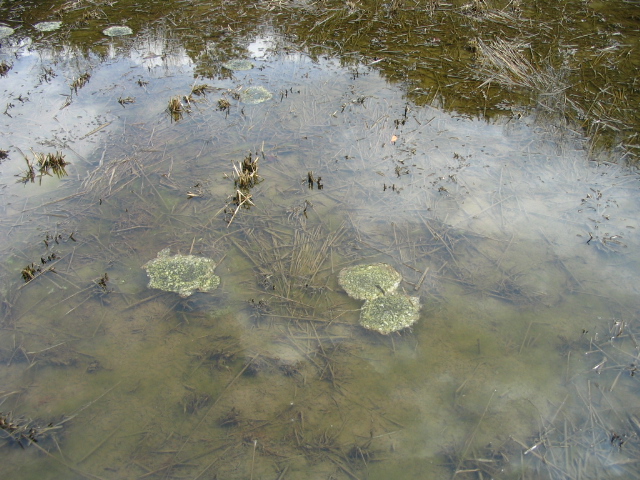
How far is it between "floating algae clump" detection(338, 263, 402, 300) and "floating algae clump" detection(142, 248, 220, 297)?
0.90 metres

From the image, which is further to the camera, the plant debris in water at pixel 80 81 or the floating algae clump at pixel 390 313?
the plant debris in water at pixel 80 81

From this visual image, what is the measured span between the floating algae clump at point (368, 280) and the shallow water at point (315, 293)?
0.08 metres

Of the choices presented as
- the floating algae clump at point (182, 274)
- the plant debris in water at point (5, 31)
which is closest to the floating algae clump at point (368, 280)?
the floating algae clump at point (182, 274)

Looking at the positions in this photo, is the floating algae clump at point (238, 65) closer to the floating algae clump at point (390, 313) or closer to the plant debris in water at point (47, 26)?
the plant debris in water at point (47, 26)

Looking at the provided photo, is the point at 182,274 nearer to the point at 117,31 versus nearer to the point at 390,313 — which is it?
the point at 390,313

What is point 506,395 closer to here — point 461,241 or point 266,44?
point 461,241

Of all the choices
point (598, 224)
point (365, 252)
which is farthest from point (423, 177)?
point (598, 224)

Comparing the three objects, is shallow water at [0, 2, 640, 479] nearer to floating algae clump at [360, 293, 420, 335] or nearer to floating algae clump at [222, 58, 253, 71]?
floating algae clump at [360, 293, 420, 335]

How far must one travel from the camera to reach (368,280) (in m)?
3.17

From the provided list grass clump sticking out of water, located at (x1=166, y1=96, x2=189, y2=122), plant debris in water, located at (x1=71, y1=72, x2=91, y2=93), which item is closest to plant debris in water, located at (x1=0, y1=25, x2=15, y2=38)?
plant debris in water, located at (x1=71, y1=72, x2=91, y2=93)

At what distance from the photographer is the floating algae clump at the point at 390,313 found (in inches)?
115

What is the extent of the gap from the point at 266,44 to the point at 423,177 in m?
3.41

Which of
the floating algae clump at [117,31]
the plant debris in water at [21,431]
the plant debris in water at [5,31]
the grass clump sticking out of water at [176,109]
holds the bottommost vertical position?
the plant debris in water at [21,431]

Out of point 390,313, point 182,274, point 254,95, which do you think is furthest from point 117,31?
point 390,313
